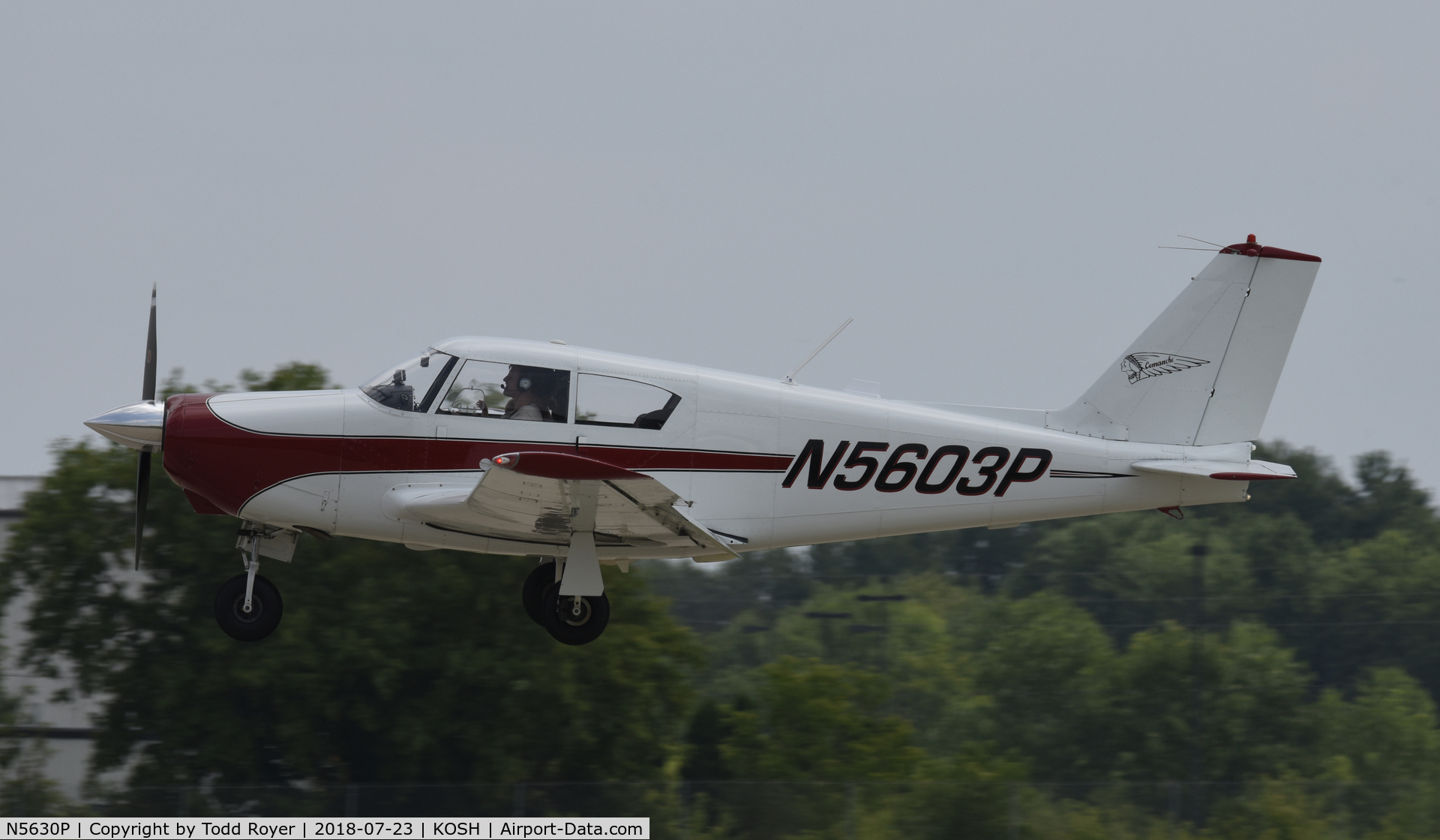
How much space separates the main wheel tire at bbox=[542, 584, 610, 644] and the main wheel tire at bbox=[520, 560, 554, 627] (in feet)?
0.76

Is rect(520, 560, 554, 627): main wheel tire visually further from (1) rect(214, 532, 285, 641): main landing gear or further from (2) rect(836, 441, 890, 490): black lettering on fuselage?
(2) rect(836, 441, 890, 490): black lettering on fuselage

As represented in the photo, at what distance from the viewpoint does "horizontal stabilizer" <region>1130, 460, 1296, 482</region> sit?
11789mm

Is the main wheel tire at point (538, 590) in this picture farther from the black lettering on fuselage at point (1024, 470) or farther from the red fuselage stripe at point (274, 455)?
the black lettering on fuselage at point (1024, 470)

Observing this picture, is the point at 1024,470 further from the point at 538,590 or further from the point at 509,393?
the point at 538,590

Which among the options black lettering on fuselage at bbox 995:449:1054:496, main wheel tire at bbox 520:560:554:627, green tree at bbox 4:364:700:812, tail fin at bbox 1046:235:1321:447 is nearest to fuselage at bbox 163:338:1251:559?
black lettering on fuselage at bbox 995:449:1054:496

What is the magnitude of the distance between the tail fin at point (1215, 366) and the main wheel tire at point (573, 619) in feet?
14.1

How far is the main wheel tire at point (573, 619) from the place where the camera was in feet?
41.5

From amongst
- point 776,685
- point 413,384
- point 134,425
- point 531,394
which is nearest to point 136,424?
point 134,425

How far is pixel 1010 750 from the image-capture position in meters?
33.9

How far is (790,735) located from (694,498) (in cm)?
1761

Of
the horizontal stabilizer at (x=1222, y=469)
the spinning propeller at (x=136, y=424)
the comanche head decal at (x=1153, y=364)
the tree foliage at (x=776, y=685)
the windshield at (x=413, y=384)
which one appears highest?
the comanche head decal at (x=1153, y=364)

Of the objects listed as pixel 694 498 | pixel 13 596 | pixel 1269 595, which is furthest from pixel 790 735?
pixel 1269 595

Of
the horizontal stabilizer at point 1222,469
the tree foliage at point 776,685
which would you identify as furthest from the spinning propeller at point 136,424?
the tree foliage at point 776,685

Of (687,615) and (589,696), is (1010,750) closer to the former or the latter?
(687,615)
